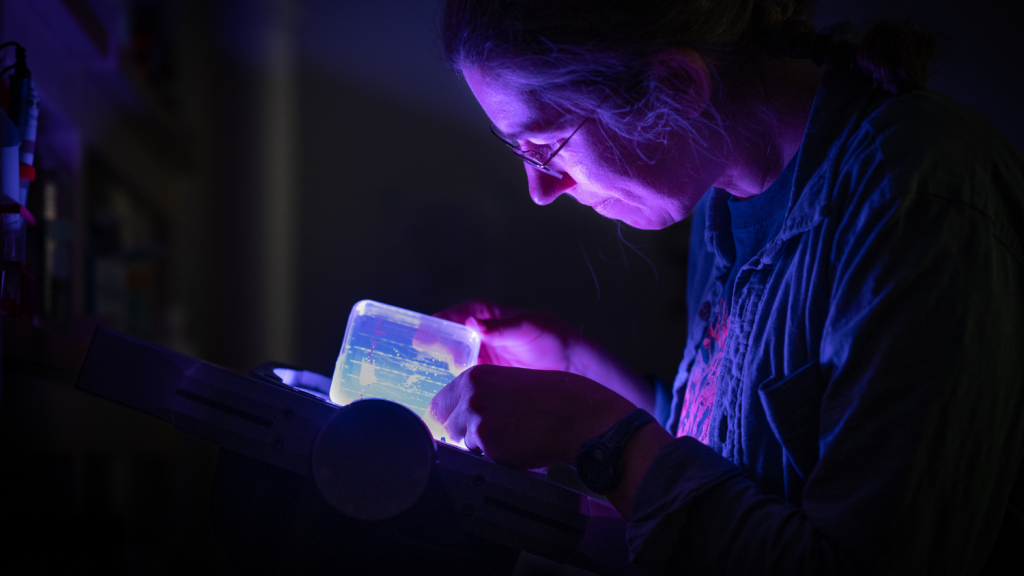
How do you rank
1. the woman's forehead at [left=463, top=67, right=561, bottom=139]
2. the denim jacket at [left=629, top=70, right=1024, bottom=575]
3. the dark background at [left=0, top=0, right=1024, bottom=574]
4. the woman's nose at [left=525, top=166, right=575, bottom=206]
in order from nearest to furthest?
the denim jacket at [left=629, top=70, right=1024, bottom=575], the woman's forehead at [left=463, top=67, right=561, bottom=139], the woman's nose at [left=525, top=166, right=575, bottom=206], the dark background at [left=0, top=0, right=1024, bottom=574]

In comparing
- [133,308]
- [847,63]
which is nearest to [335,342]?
[133,308]

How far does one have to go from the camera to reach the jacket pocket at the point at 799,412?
1.90 ft

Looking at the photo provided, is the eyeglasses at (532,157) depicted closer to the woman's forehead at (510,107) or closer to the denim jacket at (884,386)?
the woman's forehead at (510,107)

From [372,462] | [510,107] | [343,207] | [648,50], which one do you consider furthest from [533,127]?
[343,207]

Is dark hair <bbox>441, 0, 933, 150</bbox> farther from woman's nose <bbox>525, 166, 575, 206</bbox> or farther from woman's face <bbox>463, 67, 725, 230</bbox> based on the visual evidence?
woman's nose <bbox>525, 166, 575, 206</bbox>

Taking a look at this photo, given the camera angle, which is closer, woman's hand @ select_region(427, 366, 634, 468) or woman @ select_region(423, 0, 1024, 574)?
woman @ select_region(423, 0, 1024, 574)

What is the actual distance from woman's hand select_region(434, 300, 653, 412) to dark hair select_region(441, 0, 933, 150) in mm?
364

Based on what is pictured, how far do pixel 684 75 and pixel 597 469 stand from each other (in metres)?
0.46

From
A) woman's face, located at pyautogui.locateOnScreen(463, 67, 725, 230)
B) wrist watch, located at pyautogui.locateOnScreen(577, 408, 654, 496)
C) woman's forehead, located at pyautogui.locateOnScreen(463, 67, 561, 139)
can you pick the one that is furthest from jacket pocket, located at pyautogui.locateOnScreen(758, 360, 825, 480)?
woman's forehead, located at pyautogui.locateOnScreen(463, 67, 561, 139)

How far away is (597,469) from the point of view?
0.62 meters

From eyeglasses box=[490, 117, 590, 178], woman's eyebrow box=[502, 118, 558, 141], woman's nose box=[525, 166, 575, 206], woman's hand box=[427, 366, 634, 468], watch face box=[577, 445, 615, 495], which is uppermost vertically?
woman's eyebrow box=[502, 118, 558, 141]

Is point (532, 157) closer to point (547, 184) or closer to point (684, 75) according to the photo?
point (547, 184)

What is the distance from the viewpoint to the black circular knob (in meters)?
0.50

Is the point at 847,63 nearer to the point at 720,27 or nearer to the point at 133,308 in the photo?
the point at 720,27
